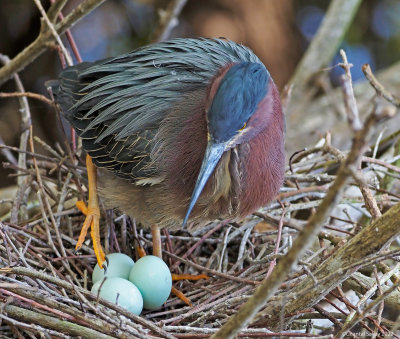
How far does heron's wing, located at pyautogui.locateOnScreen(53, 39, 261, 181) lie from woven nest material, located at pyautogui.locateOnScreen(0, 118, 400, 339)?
1.05 ft

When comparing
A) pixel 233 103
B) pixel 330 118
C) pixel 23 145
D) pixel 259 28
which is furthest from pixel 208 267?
pixel 259 28

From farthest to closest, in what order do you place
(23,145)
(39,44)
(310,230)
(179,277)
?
1. (23,145)
2. (39,44)
3. (179,277)
4. (310,230)

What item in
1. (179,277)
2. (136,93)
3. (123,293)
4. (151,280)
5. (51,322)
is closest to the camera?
(51,322)

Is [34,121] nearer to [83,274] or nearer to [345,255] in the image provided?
[83,274]

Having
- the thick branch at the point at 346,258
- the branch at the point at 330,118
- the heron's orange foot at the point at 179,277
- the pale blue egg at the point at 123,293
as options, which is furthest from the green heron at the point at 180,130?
the branch at the point at 330,118

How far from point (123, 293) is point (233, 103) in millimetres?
826

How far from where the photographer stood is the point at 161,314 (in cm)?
246

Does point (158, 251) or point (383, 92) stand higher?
point (383, 92)

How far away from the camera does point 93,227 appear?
270 cm

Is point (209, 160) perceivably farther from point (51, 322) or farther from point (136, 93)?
point (51, 322)

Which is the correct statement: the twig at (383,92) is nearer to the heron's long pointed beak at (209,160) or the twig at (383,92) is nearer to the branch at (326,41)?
the heron's long pointed beak at (209,160)

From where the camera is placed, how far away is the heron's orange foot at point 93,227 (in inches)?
101

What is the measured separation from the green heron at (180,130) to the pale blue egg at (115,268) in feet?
0.20

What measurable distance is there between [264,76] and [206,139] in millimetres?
321
